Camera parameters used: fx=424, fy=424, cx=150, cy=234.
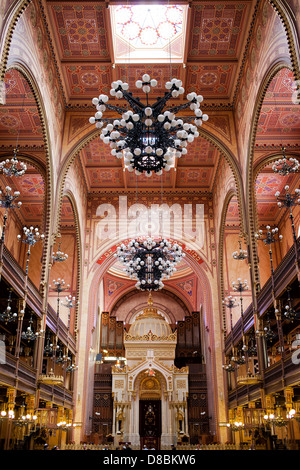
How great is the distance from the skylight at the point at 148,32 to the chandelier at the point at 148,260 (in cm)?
620

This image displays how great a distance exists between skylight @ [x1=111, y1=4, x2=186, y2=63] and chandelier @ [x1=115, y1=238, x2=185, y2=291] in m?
6.20

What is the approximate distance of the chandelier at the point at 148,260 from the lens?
13.3 metres

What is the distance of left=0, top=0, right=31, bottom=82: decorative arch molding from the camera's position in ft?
29.5

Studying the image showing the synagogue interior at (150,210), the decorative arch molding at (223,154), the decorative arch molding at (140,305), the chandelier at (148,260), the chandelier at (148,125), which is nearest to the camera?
the chandelier at (148,125)

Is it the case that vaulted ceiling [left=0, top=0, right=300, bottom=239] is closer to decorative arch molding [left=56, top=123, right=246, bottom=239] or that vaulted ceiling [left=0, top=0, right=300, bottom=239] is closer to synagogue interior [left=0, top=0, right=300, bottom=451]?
synagogue interior [left=0, top=0, right=300, bottom=451]

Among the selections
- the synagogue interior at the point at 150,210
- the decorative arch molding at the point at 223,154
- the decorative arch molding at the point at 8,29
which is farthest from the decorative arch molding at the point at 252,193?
the decorative arch molding at the point at 8,29

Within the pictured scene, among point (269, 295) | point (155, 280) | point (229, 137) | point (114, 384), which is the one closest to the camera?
point (269, 295)

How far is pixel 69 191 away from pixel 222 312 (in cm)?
890

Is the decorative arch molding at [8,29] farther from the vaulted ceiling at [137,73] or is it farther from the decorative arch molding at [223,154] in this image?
the decorative arch molding at [223,154]

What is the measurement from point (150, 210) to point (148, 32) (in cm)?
918

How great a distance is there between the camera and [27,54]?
452 inches

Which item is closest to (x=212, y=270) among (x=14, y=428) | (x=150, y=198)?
(x=150, y=198)

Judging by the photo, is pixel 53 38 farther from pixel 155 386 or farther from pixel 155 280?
pixel 155 386

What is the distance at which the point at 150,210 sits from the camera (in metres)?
21.8
